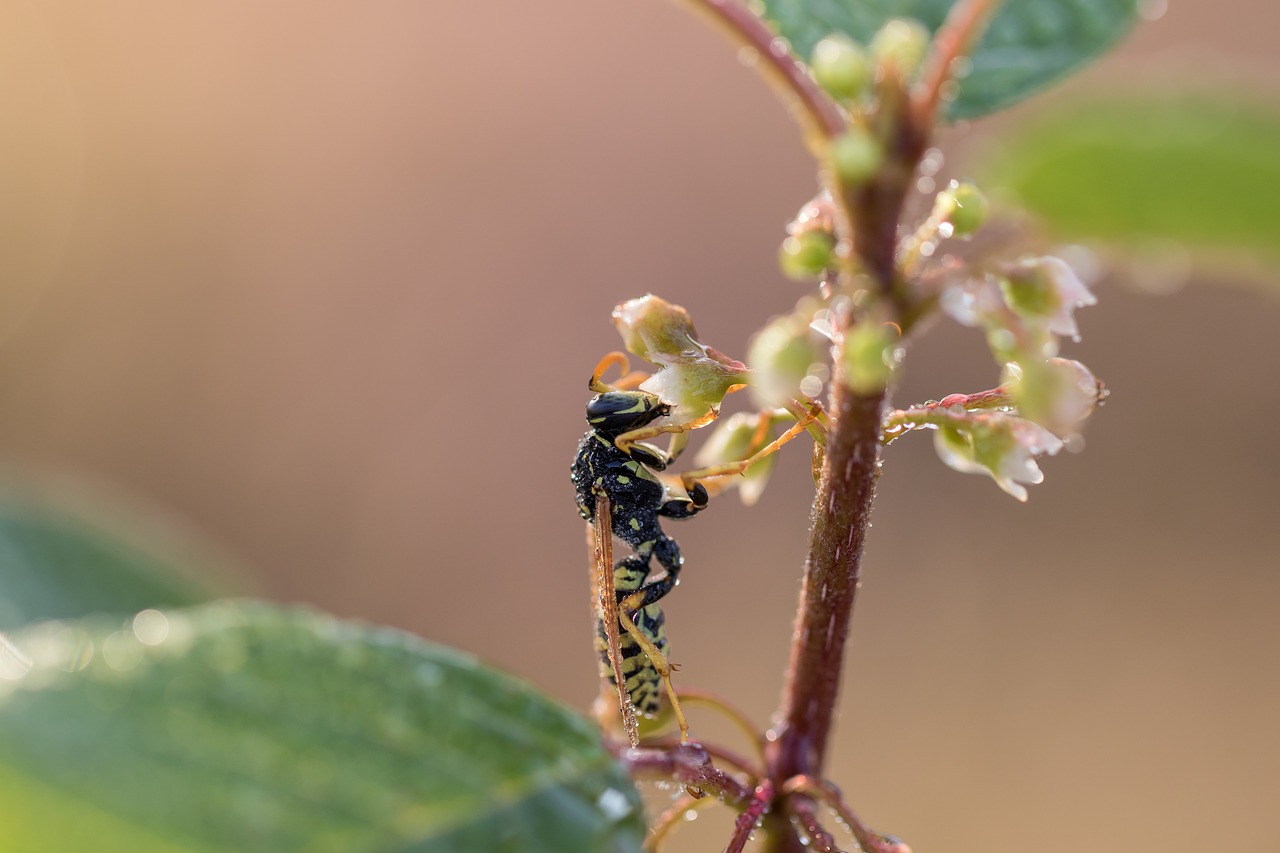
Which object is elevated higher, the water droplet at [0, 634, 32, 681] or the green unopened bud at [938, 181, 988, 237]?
the green unopened bud at [938, 181, 988, 237]

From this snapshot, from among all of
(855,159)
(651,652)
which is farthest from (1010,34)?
(651,652)

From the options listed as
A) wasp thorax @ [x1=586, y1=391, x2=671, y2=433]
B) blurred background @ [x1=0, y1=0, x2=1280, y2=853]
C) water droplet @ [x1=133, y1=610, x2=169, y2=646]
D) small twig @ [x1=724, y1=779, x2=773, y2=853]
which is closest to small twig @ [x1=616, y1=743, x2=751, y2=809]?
small twig @ [x1=724, y1=779, x2=773, y2=853]

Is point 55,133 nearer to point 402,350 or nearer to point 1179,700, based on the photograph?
point 402,350

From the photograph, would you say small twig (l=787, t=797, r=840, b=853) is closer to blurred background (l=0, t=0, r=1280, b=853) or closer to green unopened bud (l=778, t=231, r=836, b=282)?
green unopened bud (l=778, t=231, r=836, b=282)

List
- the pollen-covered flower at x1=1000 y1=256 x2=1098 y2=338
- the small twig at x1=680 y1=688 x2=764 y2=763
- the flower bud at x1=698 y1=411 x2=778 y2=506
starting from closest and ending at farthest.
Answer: the pollen-covered flower at x1=1000 y1=256 x2=1098 y2=338
the small twig at x1=680 y1=688 x2=764 y2=763
the flower bud at x1=698 y1=411 x2=778 y2=506

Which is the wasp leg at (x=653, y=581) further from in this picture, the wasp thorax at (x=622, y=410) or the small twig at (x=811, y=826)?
the small twig at (x=811, y=826)

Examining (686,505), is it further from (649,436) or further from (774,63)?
(774,63)

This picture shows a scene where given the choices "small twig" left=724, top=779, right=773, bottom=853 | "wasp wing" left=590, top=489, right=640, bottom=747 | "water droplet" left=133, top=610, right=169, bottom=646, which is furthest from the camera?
"wasp wing" left=590, top=489, right=640, bottom=747
